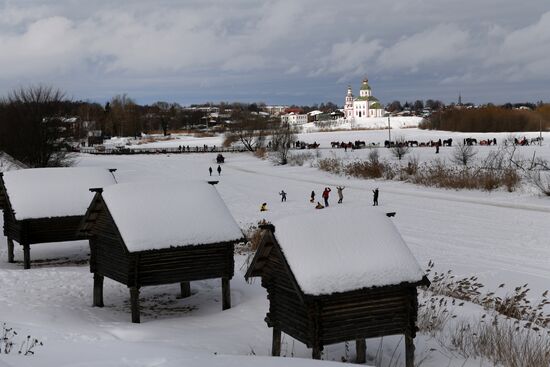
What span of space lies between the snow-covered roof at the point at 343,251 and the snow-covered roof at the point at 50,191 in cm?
1351

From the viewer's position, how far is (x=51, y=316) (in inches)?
614

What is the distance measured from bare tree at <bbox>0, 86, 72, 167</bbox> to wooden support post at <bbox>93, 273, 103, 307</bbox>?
36.8 m

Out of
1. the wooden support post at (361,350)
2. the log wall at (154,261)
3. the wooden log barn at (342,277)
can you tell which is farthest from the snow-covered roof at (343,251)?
the log wall at (154,261)

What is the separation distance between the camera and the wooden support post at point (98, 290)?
687 inches

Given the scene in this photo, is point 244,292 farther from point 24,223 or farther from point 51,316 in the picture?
point 24,223

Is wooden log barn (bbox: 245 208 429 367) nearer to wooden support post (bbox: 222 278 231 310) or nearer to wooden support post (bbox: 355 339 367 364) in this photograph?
wooden support post (bbox: 355 339 367 364)

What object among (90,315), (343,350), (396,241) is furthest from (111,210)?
(396,241)

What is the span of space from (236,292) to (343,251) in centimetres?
850

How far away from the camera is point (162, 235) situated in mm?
15453

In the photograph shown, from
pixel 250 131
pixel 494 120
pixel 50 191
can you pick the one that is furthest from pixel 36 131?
pixel 494 120

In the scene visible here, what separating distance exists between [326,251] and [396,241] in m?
1.40

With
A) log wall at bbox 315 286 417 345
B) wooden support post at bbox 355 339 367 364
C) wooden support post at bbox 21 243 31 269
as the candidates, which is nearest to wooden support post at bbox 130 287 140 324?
wooden support post at bbox 355 339 367 364

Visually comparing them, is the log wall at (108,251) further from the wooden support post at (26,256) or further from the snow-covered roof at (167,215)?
the wooden support post at (26,256)

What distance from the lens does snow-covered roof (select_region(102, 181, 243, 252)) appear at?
1541cm
